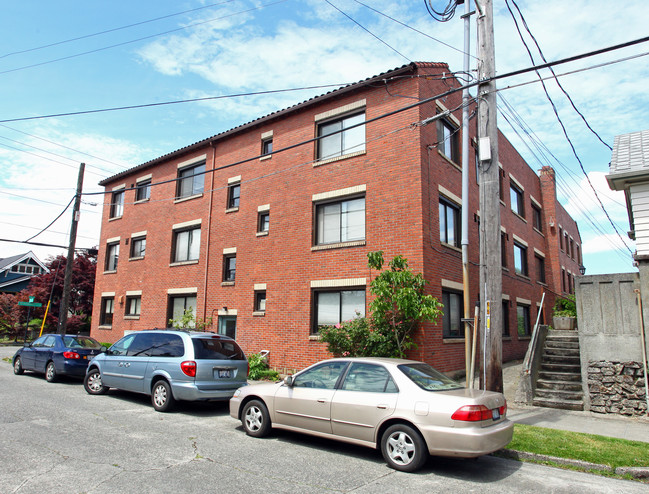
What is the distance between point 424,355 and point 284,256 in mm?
5864

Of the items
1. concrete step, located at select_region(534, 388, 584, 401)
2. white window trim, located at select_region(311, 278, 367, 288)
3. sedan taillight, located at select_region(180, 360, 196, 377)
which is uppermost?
white window trim, located at select_region(311, 278, 367, 288)

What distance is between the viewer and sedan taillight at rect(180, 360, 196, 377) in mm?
9352

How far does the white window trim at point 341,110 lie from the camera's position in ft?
48.3

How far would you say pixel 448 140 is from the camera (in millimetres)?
15586

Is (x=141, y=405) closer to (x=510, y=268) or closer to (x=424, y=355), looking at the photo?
(x=424, y=355)

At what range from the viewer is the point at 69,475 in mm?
5305

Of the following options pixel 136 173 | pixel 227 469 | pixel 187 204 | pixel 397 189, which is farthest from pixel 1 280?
pixel 227 469

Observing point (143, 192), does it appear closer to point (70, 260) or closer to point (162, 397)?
point (70, 260)

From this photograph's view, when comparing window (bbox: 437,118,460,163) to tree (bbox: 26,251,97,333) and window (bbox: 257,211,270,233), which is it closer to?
window (bbox: 257,211,270,233)

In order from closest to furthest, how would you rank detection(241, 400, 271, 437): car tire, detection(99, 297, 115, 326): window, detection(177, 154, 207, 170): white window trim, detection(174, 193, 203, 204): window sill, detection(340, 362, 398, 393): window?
detection(340, 362, 398, 393): window, detection(241, 400, 271, 437): car tire, detection(174, 193, 203, 204): window sill, detection(177, 154, 207, 170): white window trim, detection(99, 297, 115, 326): window

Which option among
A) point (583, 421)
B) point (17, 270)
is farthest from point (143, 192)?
point (17, 270)

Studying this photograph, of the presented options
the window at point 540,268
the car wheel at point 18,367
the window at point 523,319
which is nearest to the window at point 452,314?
the window at point 523,319

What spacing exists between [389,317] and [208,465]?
22.7 feet

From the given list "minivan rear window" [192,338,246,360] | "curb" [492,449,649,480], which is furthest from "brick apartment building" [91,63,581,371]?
"curb" [492,449,649,480]
